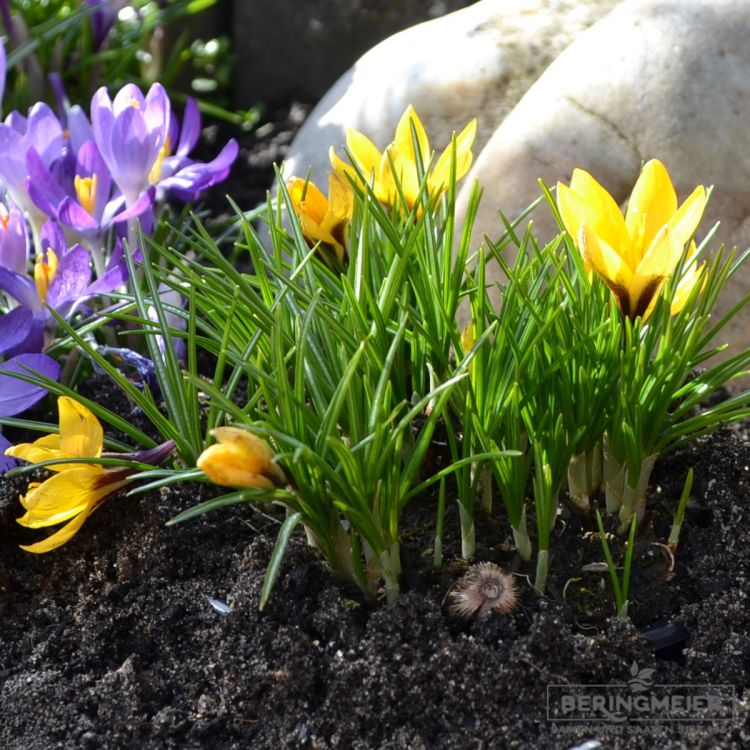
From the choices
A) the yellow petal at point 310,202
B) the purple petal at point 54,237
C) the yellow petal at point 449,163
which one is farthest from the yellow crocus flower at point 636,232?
the purple petal at point 54,237

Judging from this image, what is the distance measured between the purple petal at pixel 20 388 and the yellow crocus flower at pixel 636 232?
695 mm

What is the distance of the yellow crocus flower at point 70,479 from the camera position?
1.17 m

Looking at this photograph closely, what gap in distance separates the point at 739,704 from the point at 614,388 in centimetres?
38

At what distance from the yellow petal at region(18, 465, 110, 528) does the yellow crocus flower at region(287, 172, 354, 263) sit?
41 centimetres

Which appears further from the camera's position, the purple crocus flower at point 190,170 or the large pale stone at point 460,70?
the large pale stone at point 460,70

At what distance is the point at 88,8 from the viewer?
7.61 feet

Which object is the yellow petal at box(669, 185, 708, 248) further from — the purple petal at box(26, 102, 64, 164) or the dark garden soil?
the purple petal at box(26, 102, 64, 164)

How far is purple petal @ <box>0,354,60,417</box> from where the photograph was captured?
1.35 m

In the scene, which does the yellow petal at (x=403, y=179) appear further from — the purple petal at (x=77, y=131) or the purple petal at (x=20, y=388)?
the purple petal at (x=77, y=131)

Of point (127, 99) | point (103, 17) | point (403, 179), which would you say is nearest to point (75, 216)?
point (127, 99)

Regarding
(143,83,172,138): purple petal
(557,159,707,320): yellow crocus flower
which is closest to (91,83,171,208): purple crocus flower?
(143,83,172,138): purple petal

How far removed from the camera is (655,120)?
5.78ft

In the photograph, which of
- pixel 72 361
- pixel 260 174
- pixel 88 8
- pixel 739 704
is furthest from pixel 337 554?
pixel 260 174

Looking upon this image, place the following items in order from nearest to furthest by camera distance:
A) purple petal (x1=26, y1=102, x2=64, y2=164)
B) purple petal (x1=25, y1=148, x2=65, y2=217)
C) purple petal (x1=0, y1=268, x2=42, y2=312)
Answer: purple petal (x1=0, y1=268, x2=42, y2=312) → purple petal (x1=25, y1=148, x2=65, y2=217) → purple petal (x1=26, y1=102, x2=64, y2=164)
